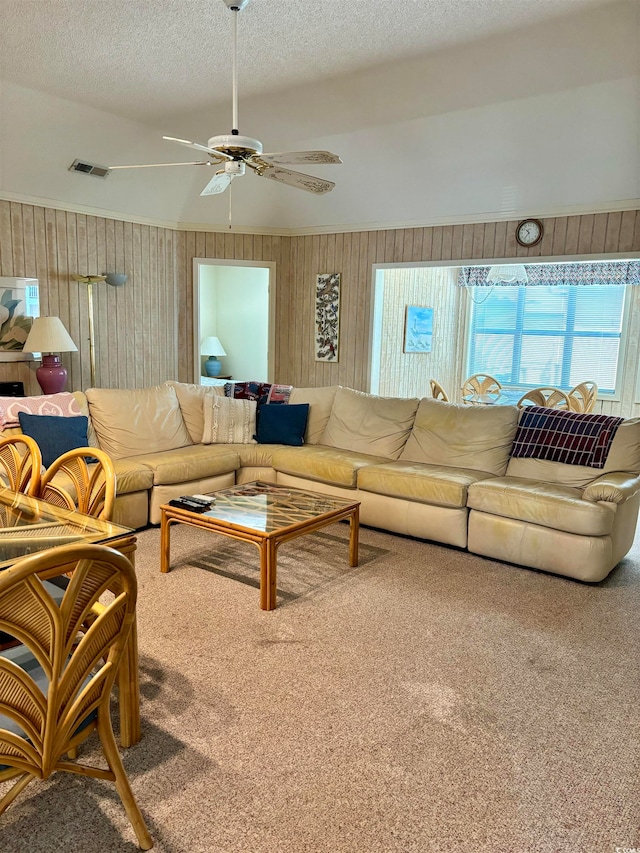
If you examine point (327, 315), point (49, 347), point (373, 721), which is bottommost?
point (373, 721)

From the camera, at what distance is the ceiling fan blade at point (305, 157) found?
3.28 metres

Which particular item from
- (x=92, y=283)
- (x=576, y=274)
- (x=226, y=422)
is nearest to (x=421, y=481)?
(x=226, y=422)

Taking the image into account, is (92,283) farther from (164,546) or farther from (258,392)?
(164,546)

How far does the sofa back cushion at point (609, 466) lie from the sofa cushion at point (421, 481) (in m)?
0.36

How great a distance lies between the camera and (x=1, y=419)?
405cm

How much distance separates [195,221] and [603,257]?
4.18 metres

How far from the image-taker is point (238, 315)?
31.5 feet

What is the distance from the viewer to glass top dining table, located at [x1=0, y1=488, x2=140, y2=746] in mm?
1947

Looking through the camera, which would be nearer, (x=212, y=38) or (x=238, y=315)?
(x=212, y=38)

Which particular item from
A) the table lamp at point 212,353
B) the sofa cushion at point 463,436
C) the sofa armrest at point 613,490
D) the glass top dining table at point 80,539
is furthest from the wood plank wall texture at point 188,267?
the glass top dining table at point 80,539

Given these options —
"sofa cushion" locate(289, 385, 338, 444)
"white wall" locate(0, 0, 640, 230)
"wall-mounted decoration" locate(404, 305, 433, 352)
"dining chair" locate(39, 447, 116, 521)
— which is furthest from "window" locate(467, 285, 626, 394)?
"dining chair" locate(39, 447, 116, 521)

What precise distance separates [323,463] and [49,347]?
8.63 ft

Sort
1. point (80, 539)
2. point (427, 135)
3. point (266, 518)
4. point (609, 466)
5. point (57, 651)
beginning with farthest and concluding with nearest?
point (427, 135), point (609, 466), point (266, 518), point (80, 539), point (57, 651)

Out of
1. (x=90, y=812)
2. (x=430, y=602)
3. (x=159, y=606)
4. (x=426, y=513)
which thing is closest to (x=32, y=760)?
(x=90, y=812)
